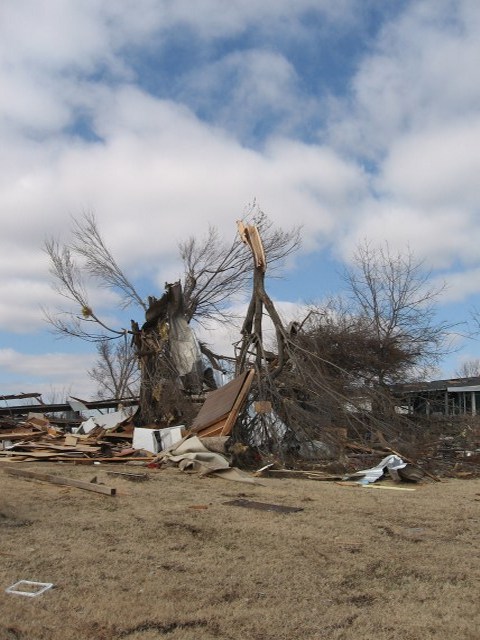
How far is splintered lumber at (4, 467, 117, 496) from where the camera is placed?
27.5ft

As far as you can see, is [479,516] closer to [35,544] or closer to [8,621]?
[35,544]

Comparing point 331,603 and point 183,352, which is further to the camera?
point 183,352

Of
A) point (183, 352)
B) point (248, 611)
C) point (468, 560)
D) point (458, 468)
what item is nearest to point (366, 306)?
point (183, 352)

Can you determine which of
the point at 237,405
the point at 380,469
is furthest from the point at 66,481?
the point at 380,469

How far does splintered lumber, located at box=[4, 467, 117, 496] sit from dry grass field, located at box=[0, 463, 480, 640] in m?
0.12

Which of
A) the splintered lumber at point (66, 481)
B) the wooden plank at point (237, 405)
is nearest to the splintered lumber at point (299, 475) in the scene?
the wooden plank at point (237, 405)

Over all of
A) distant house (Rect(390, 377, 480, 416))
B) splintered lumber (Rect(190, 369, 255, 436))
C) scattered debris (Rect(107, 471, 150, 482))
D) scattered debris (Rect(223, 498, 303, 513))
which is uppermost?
distant house (Rect(390, 377, 480, 416))

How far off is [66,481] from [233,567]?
4.34m

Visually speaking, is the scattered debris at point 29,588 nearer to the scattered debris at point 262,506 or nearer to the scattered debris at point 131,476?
the scattered debris at point 262,506

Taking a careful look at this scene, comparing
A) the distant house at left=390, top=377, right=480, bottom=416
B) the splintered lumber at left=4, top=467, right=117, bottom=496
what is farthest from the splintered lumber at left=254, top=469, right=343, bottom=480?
the distant house at left=390, top=377, right=480, bottom=416

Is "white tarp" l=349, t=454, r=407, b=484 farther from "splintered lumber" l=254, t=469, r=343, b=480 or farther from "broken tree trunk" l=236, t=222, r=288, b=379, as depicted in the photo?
"broken tree trunk" l=236, t=222, r=288, b=379

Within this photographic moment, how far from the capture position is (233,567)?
5172mm

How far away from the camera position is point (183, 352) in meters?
18.9

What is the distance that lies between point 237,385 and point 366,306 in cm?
1169
